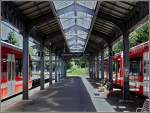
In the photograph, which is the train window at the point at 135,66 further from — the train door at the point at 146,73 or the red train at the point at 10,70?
the red train at the point at 10,70

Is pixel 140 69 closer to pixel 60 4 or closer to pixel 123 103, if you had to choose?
pixel 123 103

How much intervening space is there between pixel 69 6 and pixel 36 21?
2.23m

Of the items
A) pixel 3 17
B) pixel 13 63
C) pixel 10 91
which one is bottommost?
pixel 10 91

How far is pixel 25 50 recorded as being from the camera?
25312 millimetres

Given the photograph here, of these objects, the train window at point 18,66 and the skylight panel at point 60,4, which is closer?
the skylight panel at point 60,4

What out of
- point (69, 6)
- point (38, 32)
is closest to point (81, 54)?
point (38, 32)

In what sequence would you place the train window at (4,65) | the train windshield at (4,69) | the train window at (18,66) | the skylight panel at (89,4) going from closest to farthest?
the train windshield at (4,69) < the train window at (4,65) < the skylight panel at (89,4) < the train window at (18,66)

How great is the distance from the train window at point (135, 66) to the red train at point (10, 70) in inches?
277

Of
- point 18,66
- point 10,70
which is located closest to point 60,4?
point 10,70

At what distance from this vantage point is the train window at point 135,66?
25.2 meters

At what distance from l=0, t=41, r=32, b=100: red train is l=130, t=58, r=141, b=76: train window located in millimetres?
7047

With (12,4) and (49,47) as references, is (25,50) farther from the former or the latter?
A: (49,47)

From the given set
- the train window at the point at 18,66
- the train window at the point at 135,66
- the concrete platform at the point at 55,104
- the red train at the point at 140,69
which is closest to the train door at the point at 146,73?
the red train at the point at 140,69

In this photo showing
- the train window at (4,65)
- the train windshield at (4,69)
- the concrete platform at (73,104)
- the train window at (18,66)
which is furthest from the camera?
the train window at (18,66)
